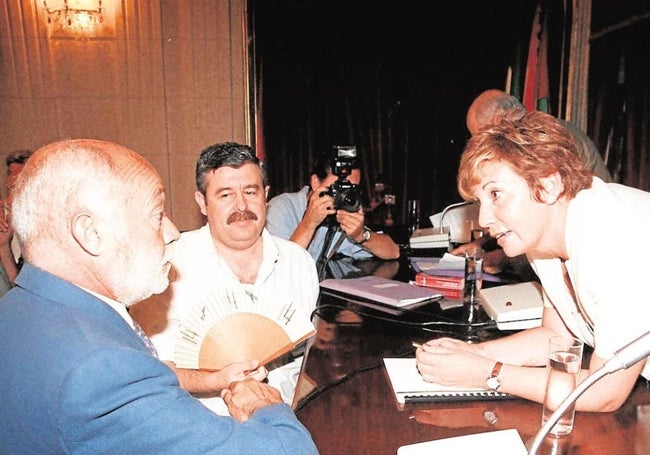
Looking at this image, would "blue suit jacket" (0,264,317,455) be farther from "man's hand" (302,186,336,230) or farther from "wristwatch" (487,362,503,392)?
"man's hand" (302,186,336,230)

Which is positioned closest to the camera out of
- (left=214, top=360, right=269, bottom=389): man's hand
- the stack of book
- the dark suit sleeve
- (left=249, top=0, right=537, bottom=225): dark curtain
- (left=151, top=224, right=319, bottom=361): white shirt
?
the dark suit sleeve

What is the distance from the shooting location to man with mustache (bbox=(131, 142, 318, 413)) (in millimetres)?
1807

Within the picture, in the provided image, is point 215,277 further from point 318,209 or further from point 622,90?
point 622,90

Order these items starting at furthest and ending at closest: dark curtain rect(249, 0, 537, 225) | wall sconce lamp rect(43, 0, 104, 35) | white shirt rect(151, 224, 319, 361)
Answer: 1. dark curtain rect(249, 0, 537, 225)
2. wall sconce lamp rect(43, 0, 104, 35)
3. white shirt rect(151, 224, 319, 361)

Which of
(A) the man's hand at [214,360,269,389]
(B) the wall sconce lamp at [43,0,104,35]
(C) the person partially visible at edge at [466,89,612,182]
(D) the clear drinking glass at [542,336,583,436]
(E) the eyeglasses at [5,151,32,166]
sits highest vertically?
(B) the wall sconce lamp at [43,0,104,35]

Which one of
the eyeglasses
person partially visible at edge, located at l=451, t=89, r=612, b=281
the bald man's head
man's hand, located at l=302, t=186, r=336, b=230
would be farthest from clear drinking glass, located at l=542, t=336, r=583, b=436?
the eyeglasses

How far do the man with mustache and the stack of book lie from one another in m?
0.42

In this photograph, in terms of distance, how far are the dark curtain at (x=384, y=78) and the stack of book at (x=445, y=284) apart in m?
3.53

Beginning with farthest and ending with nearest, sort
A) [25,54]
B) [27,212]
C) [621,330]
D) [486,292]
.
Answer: [25,54], [486,292], [621,330], [27,212]

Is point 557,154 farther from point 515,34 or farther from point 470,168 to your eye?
point 515,34

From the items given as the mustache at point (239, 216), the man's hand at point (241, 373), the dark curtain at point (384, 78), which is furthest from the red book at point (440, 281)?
the dark curtain at point (384, 78)

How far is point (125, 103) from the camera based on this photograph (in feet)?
16.1

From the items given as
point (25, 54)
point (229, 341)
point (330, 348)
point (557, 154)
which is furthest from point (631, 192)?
point (25, 54)

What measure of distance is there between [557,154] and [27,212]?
1060 millimetres
